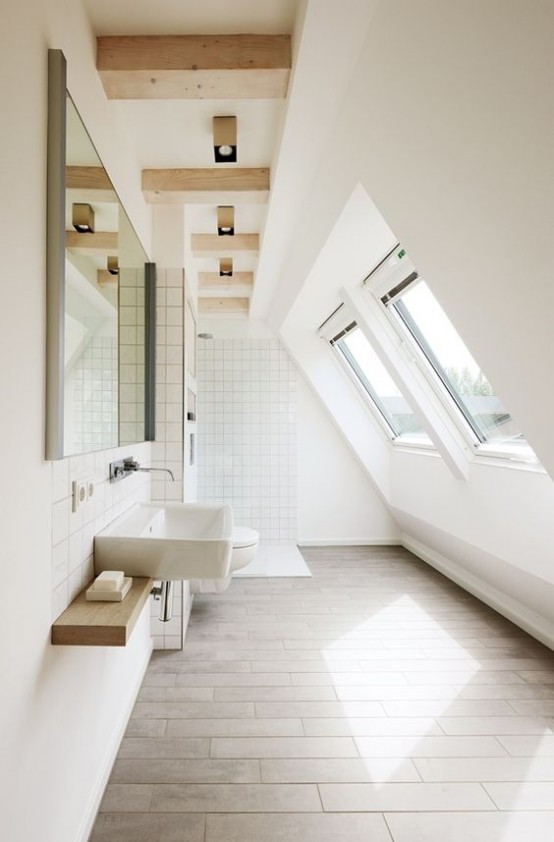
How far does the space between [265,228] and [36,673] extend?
8.13ft

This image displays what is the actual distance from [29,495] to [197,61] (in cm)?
155

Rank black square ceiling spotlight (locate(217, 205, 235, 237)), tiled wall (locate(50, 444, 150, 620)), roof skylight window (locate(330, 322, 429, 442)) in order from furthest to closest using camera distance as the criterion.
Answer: roof skylight window (locate(330, 322, 429, 442))
black square ceiling spotlight (locate(217, 205, 235, 237))
tiled wall (locate(50, 444, 150, 620))

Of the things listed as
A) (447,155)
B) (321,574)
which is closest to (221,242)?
(447,155)

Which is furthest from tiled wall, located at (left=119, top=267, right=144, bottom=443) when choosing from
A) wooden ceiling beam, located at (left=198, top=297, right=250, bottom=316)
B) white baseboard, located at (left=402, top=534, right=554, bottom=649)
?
white baseboard, located at (left=402, top=534, right=554, bottom=649)

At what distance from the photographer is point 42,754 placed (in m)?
1.24

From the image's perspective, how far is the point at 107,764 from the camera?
1.79 m

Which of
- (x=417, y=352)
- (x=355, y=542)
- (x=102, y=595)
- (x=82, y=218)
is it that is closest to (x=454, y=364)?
(x=417, y=352)

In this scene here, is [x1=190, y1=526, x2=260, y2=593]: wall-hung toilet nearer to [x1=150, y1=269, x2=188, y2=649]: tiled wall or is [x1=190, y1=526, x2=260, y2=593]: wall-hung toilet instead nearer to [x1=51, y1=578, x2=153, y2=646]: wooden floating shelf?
[x1=150, y1=269, x2=188, y2=649]: tiled wall

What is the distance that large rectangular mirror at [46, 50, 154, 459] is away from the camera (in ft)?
4.27

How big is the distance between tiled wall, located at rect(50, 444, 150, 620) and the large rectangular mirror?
2.3 inches

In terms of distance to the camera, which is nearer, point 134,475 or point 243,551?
point 134,475

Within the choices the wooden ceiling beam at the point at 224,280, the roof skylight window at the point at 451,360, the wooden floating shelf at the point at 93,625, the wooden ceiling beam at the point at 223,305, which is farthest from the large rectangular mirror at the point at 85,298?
the wooden ceiling beam at the point at 223,305

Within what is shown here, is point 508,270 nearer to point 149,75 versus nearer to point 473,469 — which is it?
point 149,75

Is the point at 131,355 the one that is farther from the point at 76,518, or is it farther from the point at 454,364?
the point at 454,364
